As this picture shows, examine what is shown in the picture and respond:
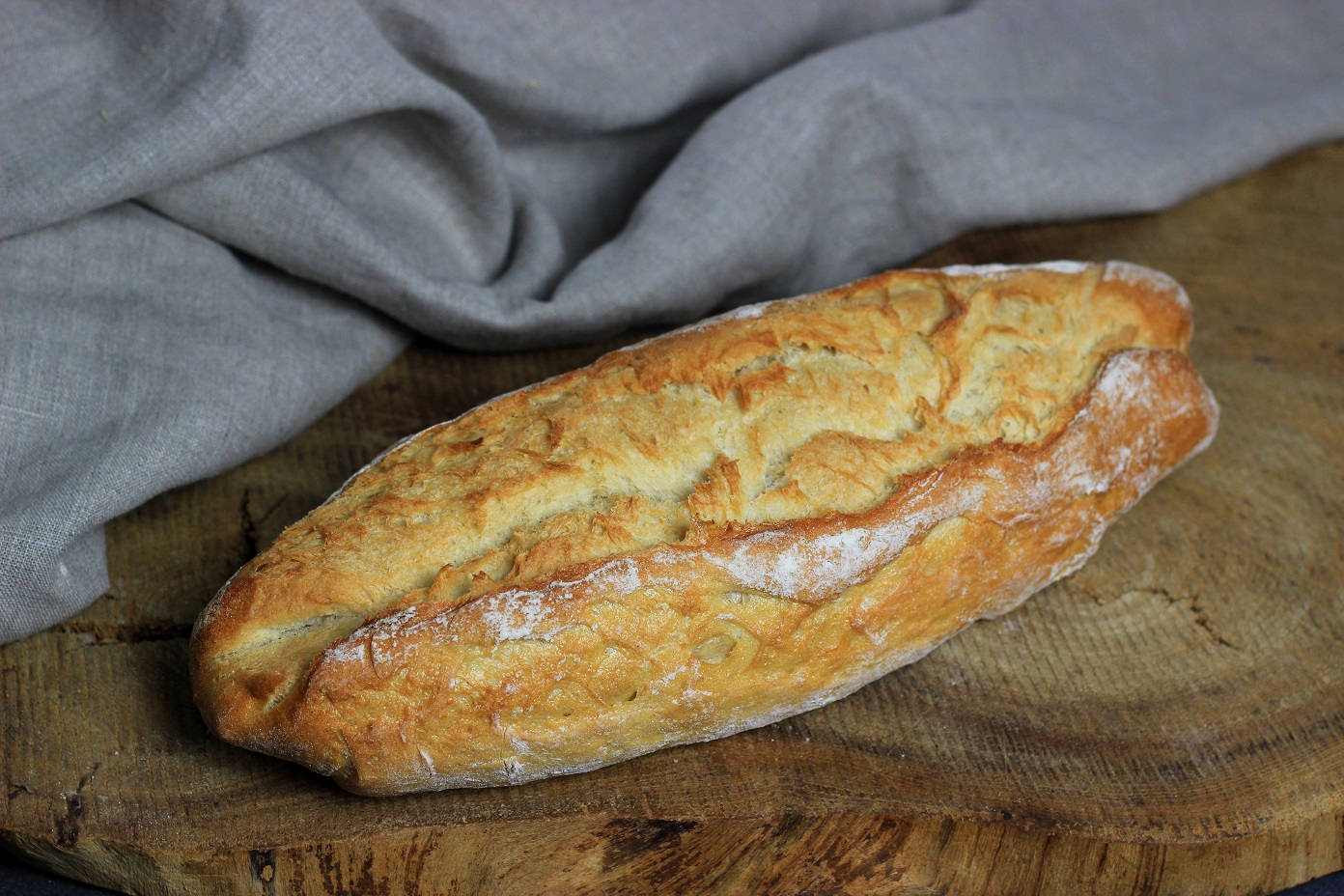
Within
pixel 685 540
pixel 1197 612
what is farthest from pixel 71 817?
pixel 1197 612

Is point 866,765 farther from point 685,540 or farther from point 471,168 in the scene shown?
point 471,168

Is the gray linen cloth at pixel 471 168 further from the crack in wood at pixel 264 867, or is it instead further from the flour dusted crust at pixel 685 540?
the crack in wood at pixel 264 867

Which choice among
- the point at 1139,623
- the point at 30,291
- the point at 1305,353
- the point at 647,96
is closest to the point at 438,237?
the point at 647,96

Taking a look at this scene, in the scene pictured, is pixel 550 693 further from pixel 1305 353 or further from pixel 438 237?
pixel 1305 353

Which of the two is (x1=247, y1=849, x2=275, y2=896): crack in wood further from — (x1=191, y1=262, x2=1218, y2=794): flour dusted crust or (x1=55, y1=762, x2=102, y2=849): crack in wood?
(x1=55, y1=762, x2=102, y2=849): crack in wood

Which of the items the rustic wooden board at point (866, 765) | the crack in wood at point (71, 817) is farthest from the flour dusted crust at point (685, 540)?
the crack in wood at point (71, 817)

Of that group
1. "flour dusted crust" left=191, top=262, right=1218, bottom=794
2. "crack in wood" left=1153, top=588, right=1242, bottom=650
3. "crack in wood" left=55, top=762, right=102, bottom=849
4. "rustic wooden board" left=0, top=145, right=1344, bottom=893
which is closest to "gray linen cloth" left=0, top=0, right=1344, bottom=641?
"rustic wooden board" left=0, top=145, right=1344, bottom=893
